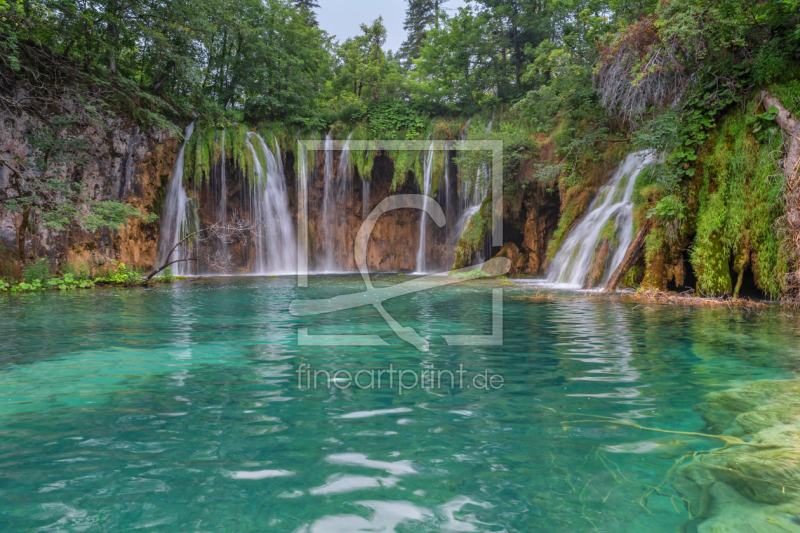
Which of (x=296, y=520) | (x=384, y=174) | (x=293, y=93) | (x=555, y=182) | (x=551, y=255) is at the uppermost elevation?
(x=293, y=93)

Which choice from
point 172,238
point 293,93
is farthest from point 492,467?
point 293,93

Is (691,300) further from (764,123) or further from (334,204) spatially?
(334,204)

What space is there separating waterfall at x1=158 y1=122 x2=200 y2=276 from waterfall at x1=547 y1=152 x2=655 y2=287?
17.0m

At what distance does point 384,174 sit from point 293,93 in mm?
6784

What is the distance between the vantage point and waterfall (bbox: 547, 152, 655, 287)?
1292 centimetres

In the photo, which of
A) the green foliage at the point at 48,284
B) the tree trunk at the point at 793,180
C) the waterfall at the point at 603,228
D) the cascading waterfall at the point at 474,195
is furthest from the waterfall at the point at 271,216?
the tree trunk at the point at 793,180

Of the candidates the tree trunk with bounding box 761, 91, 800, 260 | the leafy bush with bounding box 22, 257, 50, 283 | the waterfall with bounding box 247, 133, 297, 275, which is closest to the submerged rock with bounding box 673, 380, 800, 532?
the tree trunk with bounding box 761, 91, 800, 260

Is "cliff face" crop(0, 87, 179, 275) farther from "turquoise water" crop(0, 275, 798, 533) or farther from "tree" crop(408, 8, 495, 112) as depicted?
"tree" crop(408, 8, 495, 112)

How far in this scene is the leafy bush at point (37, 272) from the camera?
14938 mm

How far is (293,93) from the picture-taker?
26516 millimetres

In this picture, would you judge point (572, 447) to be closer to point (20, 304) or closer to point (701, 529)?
point (701, 529)

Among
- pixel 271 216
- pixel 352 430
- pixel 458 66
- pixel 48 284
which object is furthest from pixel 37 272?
pixel 458 66

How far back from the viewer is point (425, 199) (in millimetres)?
27094

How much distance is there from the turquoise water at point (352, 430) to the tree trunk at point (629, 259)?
501 cm
